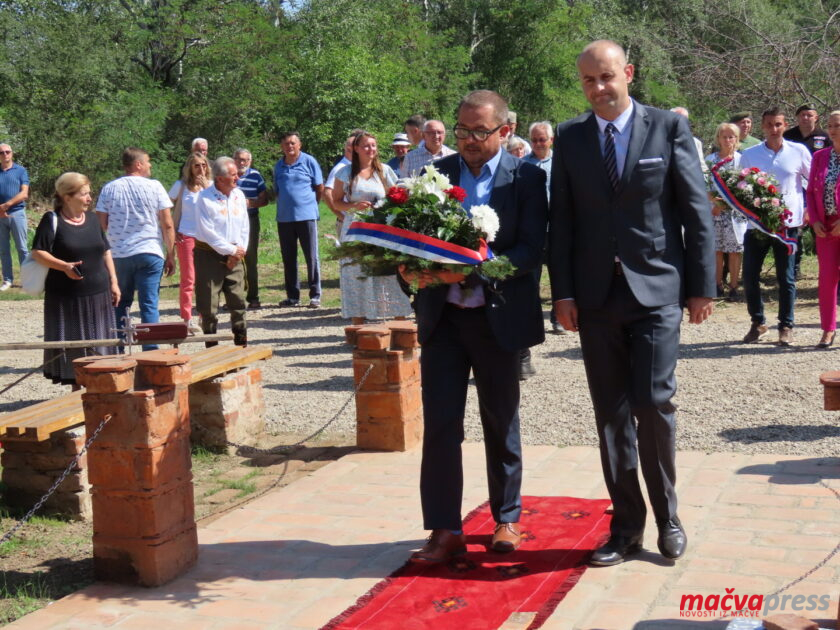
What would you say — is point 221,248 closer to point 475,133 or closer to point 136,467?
point 136,467

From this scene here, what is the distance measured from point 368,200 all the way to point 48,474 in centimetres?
483

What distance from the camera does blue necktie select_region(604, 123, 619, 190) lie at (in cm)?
462

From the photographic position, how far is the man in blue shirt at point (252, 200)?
45.5ft

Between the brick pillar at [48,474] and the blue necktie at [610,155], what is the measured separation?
11.2 feet

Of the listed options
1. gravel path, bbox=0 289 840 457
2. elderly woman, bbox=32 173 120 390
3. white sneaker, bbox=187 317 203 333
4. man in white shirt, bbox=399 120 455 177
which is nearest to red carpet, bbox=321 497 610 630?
gravel path, bbox=0 289 840 457

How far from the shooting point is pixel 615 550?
15.7ft

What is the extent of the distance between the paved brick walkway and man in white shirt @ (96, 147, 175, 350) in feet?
12.1

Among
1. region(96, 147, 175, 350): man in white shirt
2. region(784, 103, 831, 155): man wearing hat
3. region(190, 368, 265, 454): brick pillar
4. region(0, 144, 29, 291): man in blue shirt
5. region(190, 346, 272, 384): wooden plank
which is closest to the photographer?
region(190, 346, 272, 384): wooden plank

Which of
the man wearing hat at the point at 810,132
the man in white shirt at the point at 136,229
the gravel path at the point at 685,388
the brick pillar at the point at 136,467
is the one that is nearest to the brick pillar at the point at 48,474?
the brick pillar at the point at 136,467

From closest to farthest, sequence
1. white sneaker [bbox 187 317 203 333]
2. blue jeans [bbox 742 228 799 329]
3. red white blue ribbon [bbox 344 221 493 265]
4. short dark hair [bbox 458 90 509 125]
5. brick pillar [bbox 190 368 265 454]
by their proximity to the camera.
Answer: red white blue ribbon [bbox 344 221 493 265], short dark hair [bbox 458 90 509 125], brick pillar [bbox 190 368 265 454], blue jeans [bbox 742 228 799 329], white sneaker [bbox 187 317 203 333]

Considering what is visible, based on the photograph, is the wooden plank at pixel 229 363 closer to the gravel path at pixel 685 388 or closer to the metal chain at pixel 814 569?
the gravel path at pixel 685 388

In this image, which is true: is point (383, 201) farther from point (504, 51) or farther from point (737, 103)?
point (504, 51)

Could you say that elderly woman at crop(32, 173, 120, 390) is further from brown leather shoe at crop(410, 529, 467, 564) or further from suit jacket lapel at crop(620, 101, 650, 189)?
suit jacket lapel at crop(620, 101, 650, 189)

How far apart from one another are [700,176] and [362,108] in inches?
995
